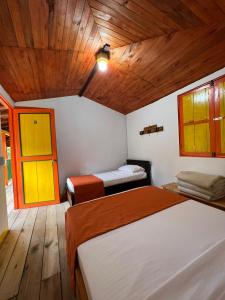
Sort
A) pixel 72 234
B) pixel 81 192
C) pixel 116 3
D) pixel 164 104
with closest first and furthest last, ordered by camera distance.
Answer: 1. pixel 72 234
2. pixel 116 3
3. pixel 81 192
4. pixel 164 104

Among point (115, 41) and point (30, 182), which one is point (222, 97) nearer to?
point (115, 41)

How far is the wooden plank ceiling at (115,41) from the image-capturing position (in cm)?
139

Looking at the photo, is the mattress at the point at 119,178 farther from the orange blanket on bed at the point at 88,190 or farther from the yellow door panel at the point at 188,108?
the yellow door panel at the point at 188,108

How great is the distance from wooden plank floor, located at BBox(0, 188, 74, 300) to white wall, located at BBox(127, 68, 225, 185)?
2173 mm

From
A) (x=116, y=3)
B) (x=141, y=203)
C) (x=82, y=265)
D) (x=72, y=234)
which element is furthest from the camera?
(x=141, y=203)

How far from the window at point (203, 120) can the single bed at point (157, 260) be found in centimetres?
120

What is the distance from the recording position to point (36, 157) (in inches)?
131

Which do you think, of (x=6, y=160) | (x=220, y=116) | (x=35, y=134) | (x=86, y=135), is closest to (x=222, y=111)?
(x=220, y=116)

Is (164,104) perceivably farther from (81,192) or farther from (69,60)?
(81,192)

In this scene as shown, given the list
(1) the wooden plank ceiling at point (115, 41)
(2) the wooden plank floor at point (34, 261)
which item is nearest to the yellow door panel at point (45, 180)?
(2) the wooden plank floor at point (34, 261)

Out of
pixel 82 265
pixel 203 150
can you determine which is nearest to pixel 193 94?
pixel 203 150

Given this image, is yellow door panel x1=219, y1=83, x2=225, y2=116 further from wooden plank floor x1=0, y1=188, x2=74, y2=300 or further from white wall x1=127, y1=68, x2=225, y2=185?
wooden plank floor x1=0, y1=188, x2=74, y2=300

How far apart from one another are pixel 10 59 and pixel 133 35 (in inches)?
61.9

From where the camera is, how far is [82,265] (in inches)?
36.3
